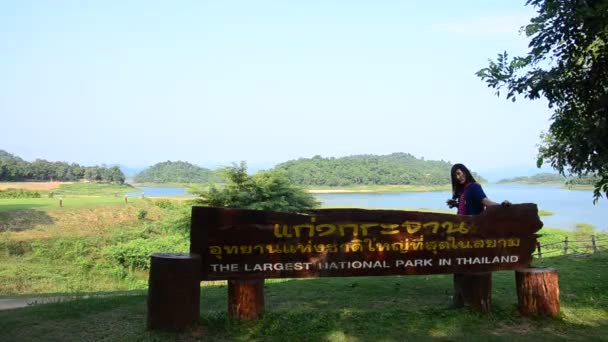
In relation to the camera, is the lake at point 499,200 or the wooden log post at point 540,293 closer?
the wooden log post at point 540,293

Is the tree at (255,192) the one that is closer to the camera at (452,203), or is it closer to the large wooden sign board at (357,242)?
the camera at (452,203)

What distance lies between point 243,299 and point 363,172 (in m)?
107

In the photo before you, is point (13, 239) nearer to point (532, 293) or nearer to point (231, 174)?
point (231, 174)

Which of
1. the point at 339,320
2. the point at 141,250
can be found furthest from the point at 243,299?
the point at 141,250

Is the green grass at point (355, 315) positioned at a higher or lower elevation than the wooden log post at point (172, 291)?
lower

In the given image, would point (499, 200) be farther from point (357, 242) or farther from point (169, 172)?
point (169, 172)

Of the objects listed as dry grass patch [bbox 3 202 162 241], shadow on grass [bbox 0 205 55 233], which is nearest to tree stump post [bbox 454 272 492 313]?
dry grass patch [bbox 3 202 162 241]

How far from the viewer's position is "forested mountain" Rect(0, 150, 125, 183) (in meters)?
82.7

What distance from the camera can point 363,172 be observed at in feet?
366

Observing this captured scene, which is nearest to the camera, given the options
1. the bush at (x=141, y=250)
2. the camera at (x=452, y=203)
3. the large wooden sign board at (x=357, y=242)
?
the large wooden sign board at (x=357, y=242)

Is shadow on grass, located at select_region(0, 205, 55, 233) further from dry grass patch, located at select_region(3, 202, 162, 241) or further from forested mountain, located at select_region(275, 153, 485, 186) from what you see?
forested mountain, located at select_region(275, 153, 485, 186)

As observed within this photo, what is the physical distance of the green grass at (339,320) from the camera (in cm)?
514

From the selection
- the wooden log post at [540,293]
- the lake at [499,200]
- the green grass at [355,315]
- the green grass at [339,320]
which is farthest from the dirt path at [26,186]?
the wooden log post at [540,293]

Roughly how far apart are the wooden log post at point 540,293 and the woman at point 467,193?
85 cm
